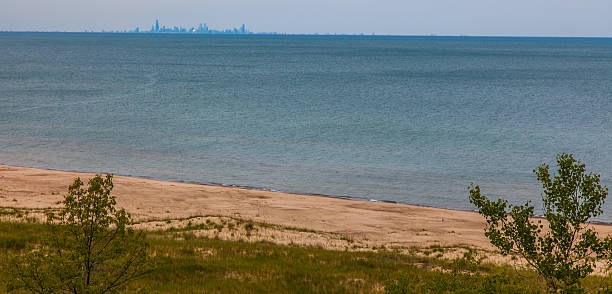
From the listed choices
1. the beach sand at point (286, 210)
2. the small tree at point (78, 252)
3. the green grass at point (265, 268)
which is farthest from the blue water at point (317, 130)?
the small tree at point (78, 252)

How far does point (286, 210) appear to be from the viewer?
3491 cm

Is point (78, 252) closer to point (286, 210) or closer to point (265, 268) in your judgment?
point (265, 268)

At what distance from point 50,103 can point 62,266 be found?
8016 cm

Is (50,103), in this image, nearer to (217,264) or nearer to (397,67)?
(217,264)

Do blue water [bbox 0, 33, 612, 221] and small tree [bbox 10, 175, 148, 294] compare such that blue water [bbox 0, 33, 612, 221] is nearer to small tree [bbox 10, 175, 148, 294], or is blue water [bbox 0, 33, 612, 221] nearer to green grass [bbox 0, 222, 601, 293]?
green grass [bbox 0, 222, 601, 293]

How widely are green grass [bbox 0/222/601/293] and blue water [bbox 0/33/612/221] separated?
1776 cm

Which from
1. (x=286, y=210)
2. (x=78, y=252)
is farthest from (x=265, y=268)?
(x=286, y=210)

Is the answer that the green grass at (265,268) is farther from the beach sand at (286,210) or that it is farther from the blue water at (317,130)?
the blue water at (317,130)

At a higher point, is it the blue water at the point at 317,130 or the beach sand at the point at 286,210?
the blue water at the point at 317,130

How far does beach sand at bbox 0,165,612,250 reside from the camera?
2981cm

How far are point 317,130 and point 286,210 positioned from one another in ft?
99.7

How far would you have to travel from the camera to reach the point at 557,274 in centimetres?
1035

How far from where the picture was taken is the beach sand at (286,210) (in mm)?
29812

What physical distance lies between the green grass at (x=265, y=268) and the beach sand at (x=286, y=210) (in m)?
4.41
